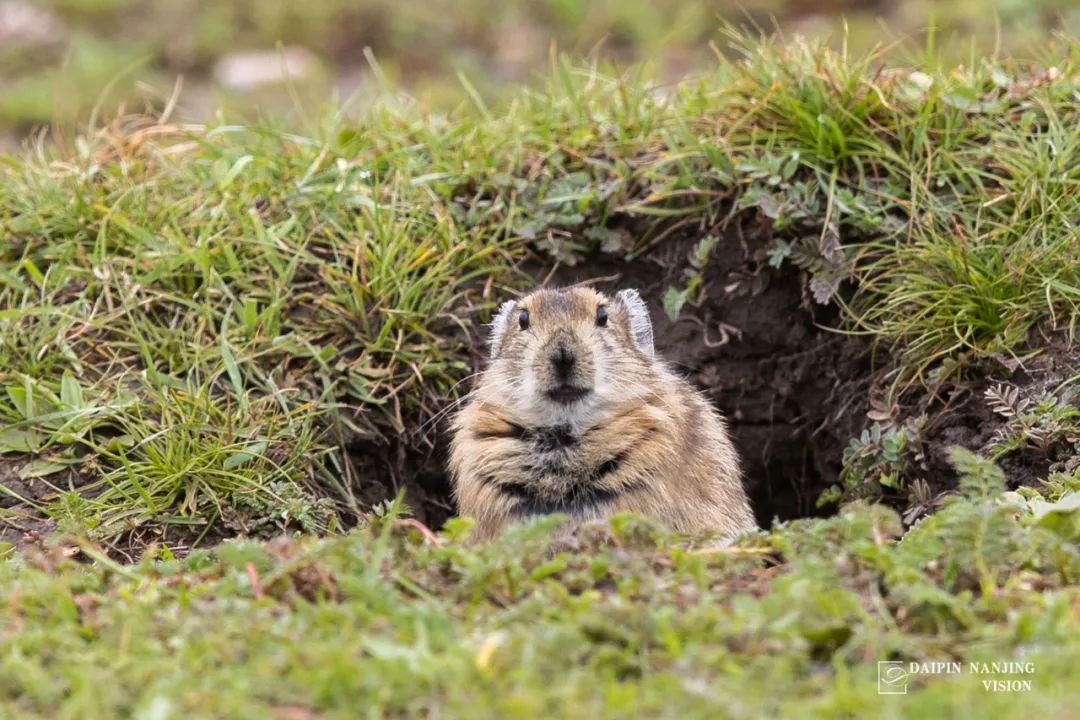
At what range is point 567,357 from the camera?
5293 mm

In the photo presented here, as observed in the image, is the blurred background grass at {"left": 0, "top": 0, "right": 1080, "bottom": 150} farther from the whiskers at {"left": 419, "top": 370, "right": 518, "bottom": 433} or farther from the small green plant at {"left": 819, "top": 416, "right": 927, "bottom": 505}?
the small green plant at {"left": 819, "top": 416, "right": 927, "bottom": 505}

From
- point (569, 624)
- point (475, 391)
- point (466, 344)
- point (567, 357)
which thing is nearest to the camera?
point (569, 624)

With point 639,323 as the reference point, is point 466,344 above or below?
below

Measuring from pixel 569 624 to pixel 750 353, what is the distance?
359cm

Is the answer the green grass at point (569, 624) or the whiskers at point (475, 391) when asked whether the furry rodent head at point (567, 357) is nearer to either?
the whiskers at point (475, 391)

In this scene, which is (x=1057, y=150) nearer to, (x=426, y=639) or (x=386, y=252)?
(x=386, y=252)

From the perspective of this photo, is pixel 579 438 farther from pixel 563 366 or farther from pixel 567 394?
pixel 563 366

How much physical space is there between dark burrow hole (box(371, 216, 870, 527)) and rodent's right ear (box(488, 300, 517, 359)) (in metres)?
0.46

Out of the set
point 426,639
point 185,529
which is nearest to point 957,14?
point 185,529

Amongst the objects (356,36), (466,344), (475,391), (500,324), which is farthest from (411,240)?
(356,36)

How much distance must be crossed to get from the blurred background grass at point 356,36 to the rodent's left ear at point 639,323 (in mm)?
5216

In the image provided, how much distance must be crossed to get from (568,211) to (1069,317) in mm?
2303

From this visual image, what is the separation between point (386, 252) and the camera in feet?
20.6

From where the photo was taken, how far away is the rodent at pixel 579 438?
17.4ft
